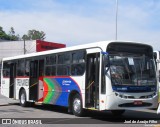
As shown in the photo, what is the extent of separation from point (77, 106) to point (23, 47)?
46430 mm

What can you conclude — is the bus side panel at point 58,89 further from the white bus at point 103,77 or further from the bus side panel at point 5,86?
the bus side panel at point 5,86

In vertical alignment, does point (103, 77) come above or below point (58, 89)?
above

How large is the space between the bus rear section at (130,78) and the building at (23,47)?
4488 cm

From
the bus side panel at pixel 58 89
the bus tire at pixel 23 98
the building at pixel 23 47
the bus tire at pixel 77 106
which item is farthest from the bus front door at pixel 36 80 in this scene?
the building at pixel 23 47

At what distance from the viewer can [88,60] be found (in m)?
15.0

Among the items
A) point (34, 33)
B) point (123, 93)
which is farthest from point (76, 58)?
point (34, 33)

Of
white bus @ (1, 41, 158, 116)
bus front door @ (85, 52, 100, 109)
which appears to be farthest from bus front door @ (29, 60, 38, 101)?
bus front door @ (85, 52, 100, 109)

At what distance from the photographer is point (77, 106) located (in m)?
15.5

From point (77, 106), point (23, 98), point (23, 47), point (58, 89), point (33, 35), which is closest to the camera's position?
point (77, 106)

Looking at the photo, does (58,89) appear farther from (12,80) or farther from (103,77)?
(12,80)

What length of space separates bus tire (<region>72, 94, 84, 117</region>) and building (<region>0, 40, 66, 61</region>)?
43.0 metres

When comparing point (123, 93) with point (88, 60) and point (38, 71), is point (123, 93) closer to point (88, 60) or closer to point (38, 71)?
point (88, 60)

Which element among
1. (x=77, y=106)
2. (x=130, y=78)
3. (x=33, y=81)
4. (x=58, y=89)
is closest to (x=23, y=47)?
(x=33, y=81)

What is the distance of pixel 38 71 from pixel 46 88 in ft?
4.76
